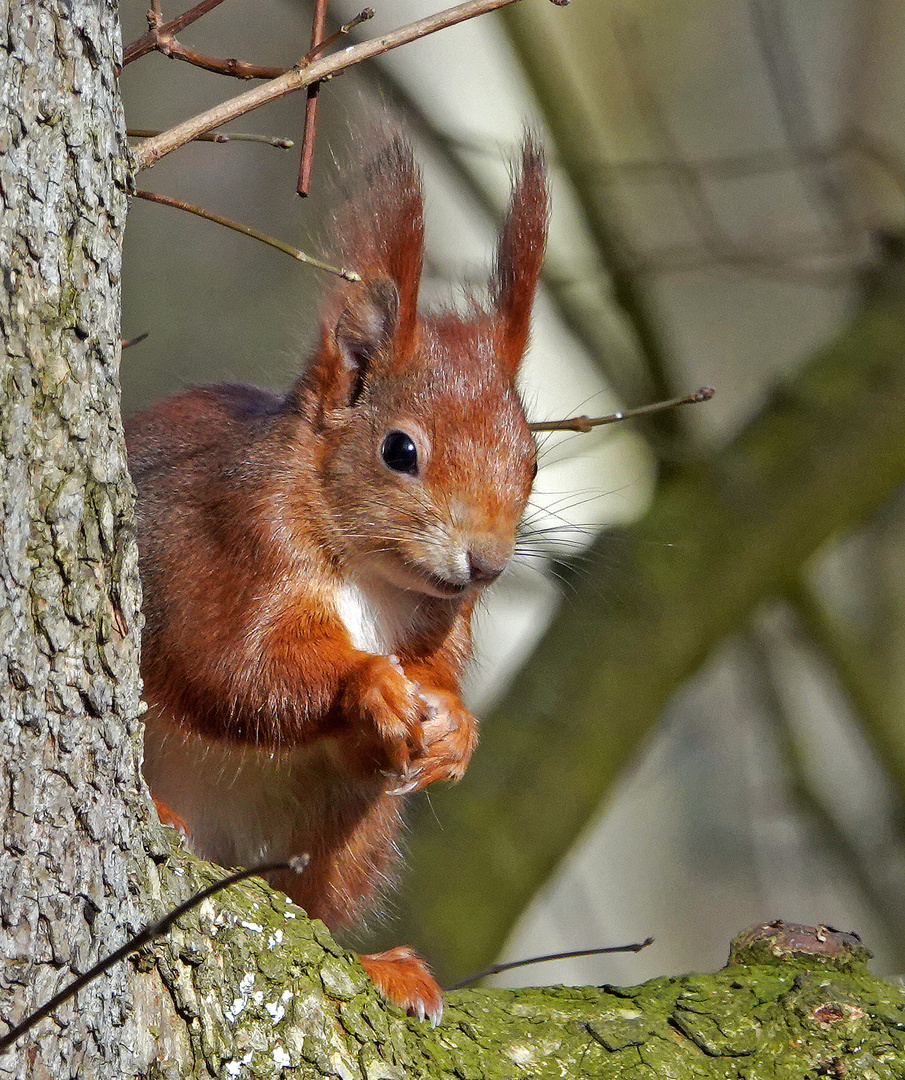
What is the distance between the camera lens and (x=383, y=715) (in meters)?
1.57

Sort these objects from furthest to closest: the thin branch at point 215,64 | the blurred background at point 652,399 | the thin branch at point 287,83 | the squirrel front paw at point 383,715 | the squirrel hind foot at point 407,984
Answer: the blurred background at point 652,399
the squirrel front paw at point 383,715
the squirrel hind foot at point 407,984
the thin branch at point 215,64
the thin branch at point 287,83

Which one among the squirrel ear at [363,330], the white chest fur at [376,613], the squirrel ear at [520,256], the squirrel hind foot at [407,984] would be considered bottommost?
the squirrel hind foot at [407,984]

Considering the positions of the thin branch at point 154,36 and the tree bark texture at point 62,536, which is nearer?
the tree bark texture at point 62,536

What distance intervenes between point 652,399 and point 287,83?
2087 millimetres

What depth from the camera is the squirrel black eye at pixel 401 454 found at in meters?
1.69

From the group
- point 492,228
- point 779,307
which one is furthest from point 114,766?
point 779,307

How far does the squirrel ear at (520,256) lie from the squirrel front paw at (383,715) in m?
0.49

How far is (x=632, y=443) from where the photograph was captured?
3670 mm

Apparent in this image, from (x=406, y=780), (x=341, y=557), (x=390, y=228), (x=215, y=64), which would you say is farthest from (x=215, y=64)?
(x=406, y=780)

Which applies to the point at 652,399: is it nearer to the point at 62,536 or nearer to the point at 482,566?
the point at 482,566

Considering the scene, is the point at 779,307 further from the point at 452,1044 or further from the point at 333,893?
the point at 452,1044

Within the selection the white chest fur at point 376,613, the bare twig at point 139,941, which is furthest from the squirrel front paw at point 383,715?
the bare twig at point 139,941

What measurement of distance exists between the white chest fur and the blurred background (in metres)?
0.35

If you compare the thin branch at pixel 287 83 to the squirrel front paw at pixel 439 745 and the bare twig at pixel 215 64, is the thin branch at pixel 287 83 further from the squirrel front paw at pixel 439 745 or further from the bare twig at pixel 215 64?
the squirrel front paw at pixel 439 745
